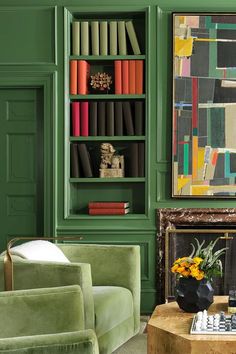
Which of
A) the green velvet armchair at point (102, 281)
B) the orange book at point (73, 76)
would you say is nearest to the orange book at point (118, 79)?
the orange book at point (73, 76)

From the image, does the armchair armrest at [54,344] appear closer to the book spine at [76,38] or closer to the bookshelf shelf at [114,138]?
the bookshelf shelf at [114,138]

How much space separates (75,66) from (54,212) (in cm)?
126

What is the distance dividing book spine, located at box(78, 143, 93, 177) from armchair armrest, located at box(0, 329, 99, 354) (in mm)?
3780

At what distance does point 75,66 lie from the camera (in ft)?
18.7

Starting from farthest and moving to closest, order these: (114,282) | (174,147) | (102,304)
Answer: (174,147) < (114,282) < (102,304)

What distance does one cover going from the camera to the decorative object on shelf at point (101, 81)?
5777 mm

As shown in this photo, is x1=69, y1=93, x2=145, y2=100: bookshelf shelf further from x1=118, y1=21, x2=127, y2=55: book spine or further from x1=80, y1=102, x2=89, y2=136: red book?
x1=118, y1=21, x2=127, y2=55: book spine

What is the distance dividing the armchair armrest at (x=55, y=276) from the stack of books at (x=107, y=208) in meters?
1.76

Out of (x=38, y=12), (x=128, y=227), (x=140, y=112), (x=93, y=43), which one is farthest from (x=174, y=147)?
(x=38, y=12)

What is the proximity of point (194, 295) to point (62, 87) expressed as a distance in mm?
2616

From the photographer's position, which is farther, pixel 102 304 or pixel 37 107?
pixel 37 107

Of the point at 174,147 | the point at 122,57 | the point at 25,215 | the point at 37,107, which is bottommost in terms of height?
the point at 25,215

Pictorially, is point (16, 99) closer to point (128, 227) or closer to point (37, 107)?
point (37, 107)

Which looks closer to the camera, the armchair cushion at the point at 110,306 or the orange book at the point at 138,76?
the armchair cushion at the point at 110,306
